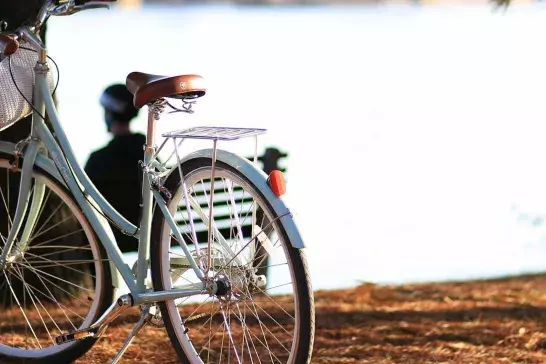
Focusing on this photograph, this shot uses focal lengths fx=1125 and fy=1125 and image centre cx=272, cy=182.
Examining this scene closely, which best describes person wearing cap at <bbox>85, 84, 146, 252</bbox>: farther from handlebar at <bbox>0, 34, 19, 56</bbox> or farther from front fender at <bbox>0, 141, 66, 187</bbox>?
handlebar at <bbox>0, 34, 19, 56</bbox>

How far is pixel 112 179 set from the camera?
615 centimetres

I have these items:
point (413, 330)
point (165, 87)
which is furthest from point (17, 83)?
point (413, 330)

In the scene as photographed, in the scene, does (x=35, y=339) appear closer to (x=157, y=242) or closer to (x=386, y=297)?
(x=157, y=242)

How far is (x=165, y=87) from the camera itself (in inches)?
156

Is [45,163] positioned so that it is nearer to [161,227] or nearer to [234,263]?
[161,227]

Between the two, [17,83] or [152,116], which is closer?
[152,116]

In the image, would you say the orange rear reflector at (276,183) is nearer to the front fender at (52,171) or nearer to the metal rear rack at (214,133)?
the metal rear rack at (214,133)

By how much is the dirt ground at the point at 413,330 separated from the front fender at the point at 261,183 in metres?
1.46

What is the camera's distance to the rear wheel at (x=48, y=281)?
470cm

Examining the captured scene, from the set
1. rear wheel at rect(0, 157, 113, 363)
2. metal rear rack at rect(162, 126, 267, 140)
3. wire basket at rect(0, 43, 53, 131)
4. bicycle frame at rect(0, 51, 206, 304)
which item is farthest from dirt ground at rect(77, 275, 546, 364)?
metal rear rack at rect(162, 126, 267, 140)

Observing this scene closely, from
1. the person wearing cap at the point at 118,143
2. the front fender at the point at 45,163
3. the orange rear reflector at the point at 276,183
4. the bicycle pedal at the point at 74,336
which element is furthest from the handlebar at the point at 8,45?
the person wearing cap at the point at 118,143

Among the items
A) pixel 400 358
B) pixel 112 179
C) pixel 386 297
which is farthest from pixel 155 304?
pixel 386 297

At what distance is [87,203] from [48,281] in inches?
34.7

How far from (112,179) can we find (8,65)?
1730mm
